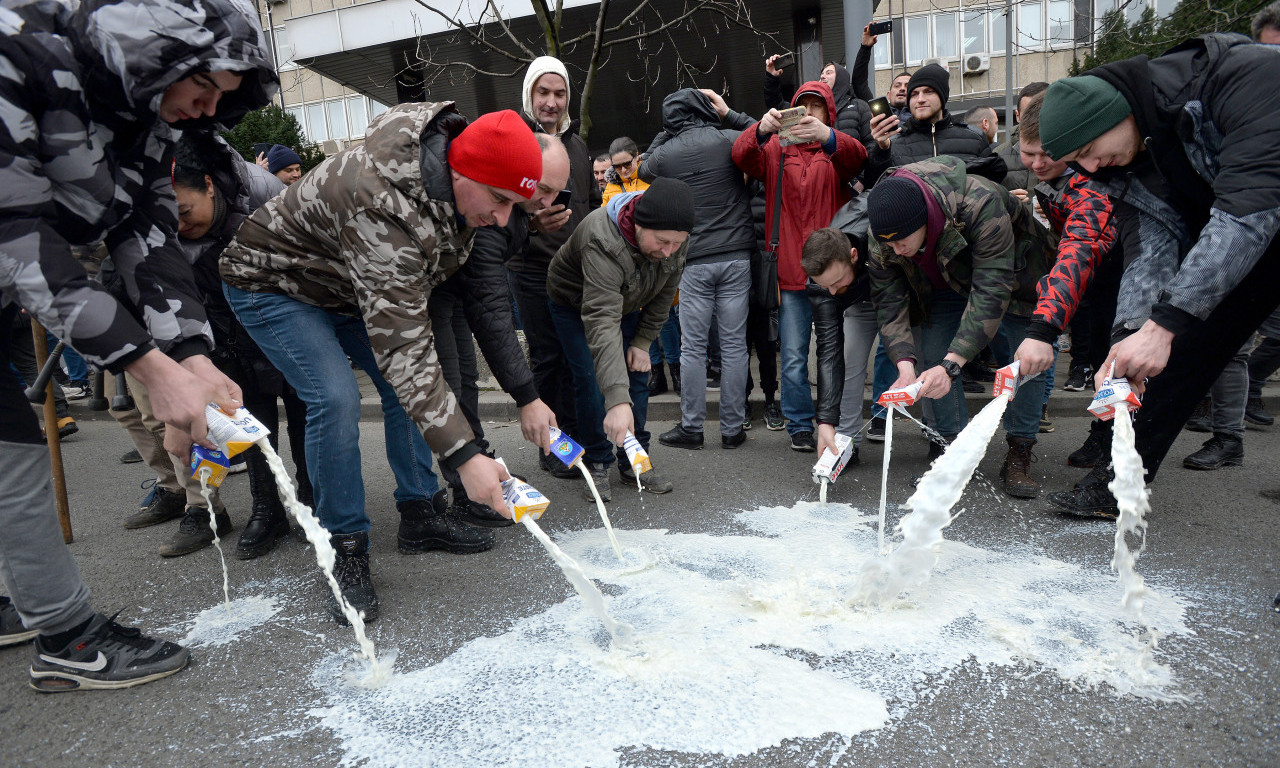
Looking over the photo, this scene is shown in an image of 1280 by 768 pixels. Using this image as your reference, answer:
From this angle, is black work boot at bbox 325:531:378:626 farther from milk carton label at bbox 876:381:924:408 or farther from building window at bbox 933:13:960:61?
building window at bbox 933:13:960:61

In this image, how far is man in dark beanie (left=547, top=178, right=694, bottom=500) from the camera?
3482 millimetres

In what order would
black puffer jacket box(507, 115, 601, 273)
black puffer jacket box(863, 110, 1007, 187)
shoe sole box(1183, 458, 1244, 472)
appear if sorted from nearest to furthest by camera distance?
shoe sole box(1183, 458, 1244, 472) → black puffer jacket box(507, 115, 601, 273) → black puffer jacket box(863, 110, 1007, 187)

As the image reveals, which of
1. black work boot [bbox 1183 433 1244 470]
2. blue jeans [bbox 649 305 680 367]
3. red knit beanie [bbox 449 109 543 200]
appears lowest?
black work boot [bbox 1183 433 1244 470]

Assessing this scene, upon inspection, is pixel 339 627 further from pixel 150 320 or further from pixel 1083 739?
pixel 1083 739

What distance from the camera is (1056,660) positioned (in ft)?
6.98

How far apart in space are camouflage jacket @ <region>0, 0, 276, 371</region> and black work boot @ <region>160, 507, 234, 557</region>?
5.72 feet

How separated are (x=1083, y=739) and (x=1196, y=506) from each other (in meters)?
2.08

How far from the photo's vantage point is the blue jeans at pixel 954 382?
370 cm

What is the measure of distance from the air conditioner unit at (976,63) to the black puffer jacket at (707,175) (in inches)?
775

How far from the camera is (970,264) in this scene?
3627 millimetres

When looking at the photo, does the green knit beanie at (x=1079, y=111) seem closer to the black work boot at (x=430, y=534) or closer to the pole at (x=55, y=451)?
the black work boot at (x=430, y=534)

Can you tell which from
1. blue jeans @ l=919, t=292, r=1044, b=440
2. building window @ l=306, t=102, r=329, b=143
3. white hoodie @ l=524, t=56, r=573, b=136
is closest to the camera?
blue jeans @ l=919, t=292, r=1044, b=440

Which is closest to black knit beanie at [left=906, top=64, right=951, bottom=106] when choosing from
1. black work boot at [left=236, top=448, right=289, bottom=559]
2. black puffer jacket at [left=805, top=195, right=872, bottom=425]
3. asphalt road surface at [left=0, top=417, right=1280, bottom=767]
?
black puffer jacket at [left=805, top=195, right=872, bottom=425]

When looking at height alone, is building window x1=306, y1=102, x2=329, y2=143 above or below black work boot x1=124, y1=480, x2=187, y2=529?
above
